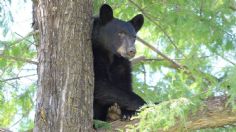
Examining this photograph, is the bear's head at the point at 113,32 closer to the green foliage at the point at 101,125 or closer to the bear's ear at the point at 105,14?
the bear's ear at the point at 105,14

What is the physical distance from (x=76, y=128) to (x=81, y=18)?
4.41 ft

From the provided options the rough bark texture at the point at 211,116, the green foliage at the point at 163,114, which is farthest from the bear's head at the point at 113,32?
the green foliage at the point at 163,114

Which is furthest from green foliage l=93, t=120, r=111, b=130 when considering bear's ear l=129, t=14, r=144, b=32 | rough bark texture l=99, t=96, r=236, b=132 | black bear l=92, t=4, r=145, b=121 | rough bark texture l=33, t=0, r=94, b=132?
bear's ear l=129, t=14, r=144, b=32

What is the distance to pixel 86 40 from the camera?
19.3ft

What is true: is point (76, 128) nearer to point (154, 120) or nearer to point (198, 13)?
point (154, 120)

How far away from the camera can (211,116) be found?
16.2 feet

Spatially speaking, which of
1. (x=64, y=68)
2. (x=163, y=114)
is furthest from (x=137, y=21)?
(x=163, y=114)

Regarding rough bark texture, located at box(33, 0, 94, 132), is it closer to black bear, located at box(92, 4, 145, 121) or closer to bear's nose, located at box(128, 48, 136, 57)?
black bear, located at box(92, 4, 145, 121)

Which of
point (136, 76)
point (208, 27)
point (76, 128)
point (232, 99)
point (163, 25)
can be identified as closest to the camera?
A: point (232, 99)

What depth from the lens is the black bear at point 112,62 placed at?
21.1ft

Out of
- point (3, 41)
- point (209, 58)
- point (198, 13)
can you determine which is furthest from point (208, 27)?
point (3, 41)

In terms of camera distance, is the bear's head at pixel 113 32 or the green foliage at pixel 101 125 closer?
the green foliage at pixel 101 125

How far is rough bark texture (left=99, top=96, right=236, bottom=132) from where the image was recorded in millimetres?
4887

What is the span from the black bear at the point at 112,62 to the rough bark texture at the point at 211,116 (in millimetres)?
1204
